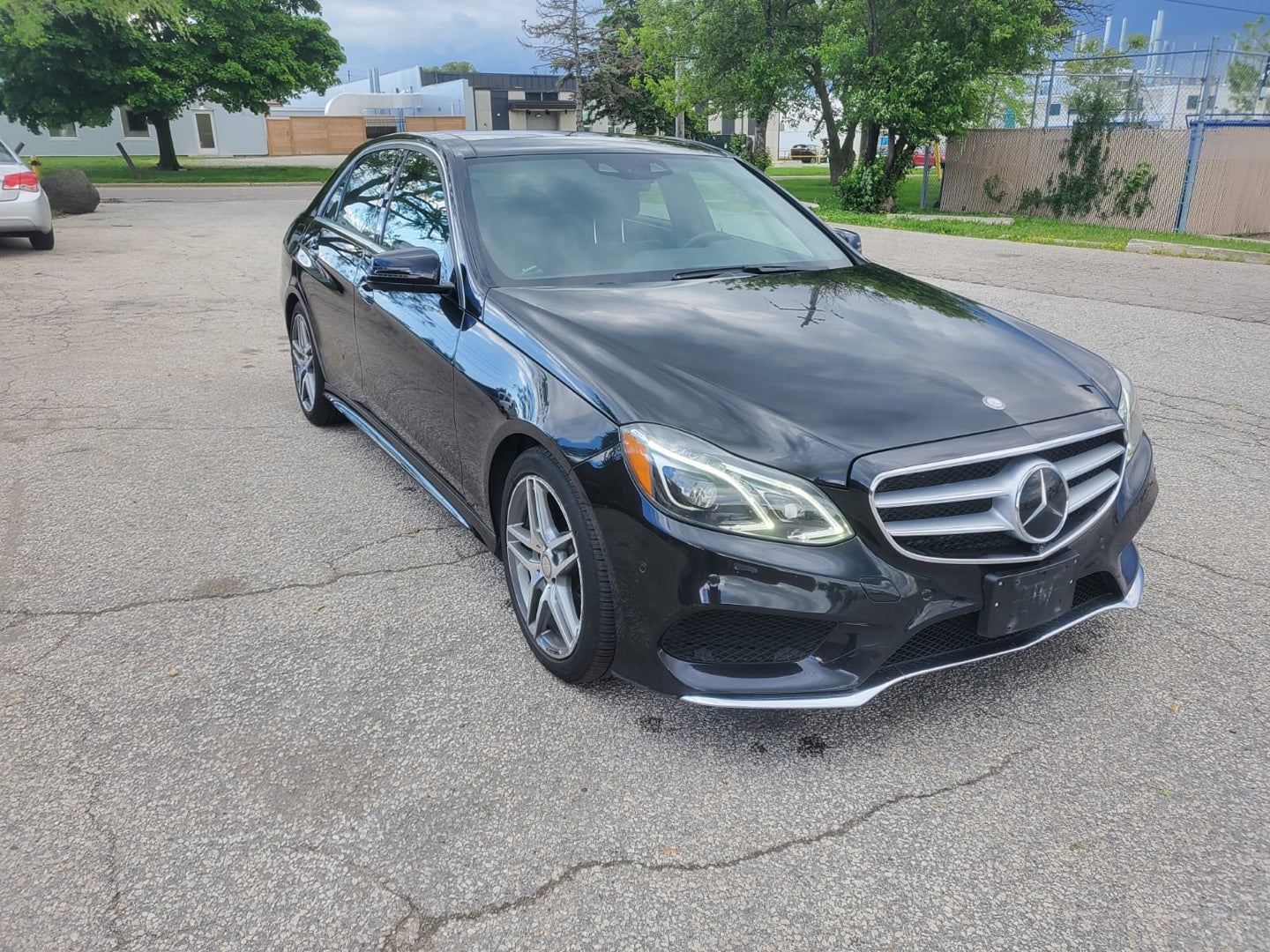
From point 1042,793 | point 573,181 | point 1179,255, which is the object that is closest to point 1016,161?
point 1179,255

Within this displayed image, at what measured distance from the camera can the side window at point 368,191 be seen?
14.8 ft

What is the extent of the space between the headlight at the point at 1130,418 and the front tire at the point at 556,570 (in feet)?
5.31

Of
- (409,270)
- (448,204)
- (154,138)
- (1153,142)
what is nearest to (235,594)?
(409,270)

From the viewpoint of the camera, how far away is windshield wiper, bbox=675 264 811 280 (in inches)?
143

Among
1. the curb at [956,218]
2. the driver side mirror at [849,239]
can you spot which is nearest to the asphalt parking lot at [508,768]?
the driver side mirror at [849,239]

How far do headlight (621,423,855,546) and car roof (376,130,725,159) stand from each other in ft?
6.82

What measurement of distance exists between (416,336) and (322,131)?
6669 cm

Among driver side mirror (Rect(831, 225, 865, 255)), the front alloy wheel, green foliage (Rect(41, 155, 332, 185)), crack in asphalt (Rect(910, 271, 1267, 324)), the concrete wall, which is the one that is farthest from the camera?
the concrete wall

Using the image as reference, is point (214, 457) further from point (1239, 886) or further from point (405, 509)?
point (1239, 886)

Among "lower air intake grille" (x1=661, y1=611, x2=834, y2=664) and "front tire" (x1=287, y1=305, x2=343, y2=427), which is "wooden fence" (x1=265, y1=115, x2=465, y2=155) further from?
"lower air intake grille" (x1=661, y1=611, x2=834, y2=664)

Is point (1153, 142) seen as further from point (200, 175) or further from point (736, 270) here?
point (200, 175)

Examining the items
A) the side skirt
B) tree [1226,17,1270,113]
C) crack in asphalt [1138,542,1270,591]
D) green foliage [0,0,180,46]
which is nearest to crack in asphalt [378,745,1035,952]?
the side skirt

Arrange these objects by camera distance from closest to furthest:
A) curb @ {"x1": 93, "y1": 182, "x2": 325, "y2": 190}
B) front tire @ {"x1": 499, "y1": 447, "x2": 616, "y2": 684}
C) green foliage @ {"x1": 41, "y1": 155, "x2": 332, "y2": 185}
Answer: front tire @ {"x1": 499, "y1": 447, "x2": 616, "y2": 684}, curb @ {"x1": 93, "y1": 182, "x2": 325, "y2": 190}, green foliage @ {"x1": 41, "y1": 155, "x2": 332, "y2": 185}

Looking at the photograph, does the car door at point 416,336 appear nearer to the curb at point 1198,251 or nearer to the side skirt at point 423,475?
the side skirt at point 423,475
